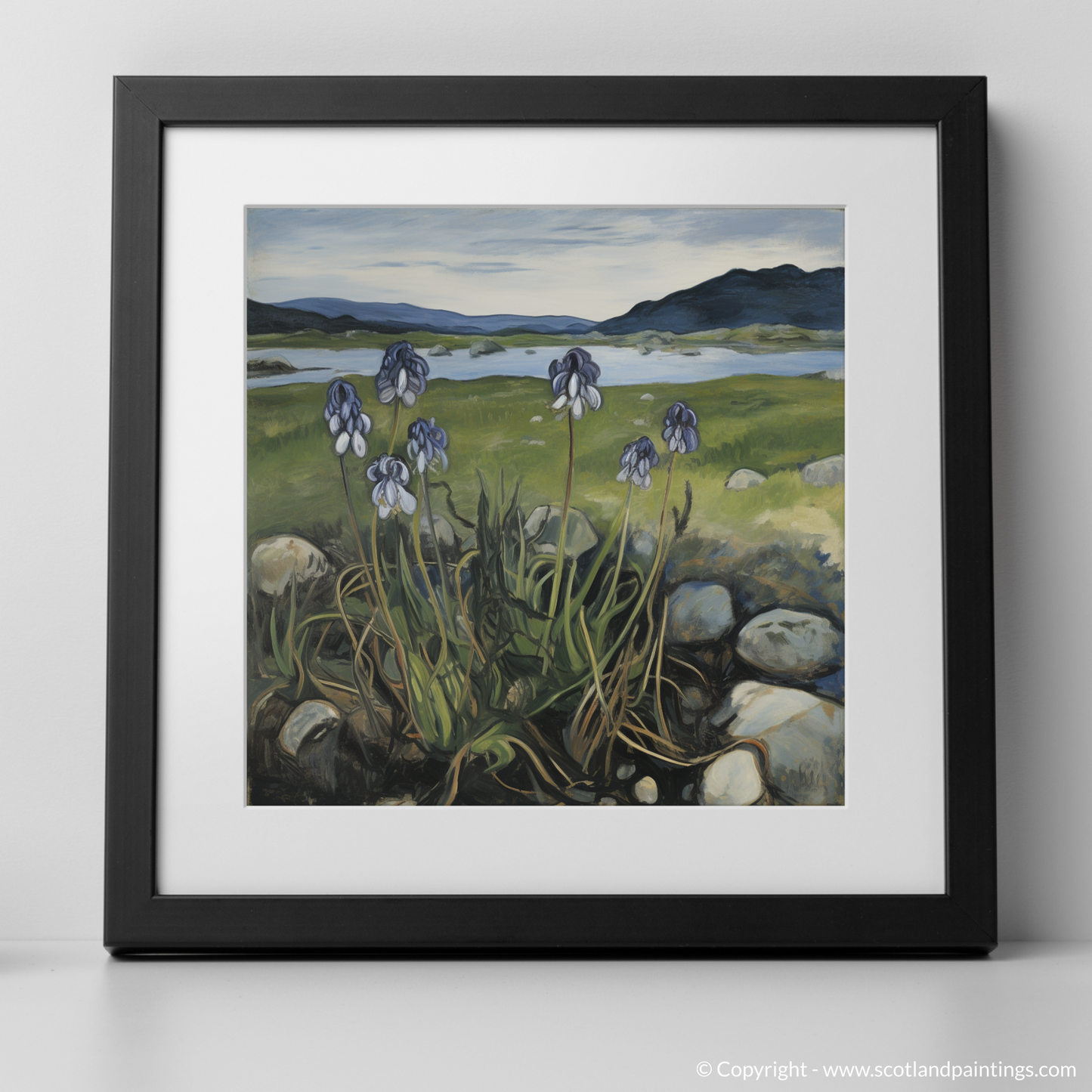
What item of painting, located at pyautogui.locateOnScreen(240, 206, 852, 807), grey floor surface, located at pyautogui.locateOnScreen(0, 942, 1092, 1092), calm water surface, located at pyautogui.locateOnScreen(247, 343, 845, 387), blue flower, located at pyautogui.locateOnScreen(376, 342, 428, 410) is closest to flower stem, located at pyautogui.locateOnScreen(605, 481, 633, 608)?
painting, located at pyautogui.locateOnScreen(240, 206, 852, 807)

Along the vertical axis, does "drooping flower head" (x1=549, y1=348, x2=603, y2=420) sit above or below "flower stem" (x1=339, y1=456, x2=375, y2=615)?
above

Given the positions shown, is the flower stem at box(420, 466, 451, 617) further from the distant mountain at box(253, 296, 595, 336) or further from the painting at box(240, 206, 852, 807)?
the distant mountain at box(253, 296, 595, 336)

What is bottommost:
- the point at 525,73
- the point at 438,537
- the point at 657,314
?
the point at 438,537

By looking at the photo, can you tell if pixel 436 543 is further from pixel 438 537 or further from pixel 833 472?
pixel 833 472

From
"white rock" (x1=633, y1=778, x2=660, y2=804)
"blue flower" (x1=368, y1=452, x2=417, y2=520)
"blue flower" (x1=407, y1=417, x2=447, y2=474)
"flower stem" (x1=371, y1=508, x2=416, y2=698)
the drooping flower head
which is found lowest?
"white rock" (x1=633, y1=778, x2=660, y2=804)

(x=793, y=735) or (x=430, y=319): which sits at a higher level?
(x=430, y=319)

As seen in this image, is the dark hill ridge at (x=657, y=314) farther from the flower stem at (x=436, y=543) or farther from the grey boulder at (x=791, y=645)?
the grey boulder at (x=791, y=645)

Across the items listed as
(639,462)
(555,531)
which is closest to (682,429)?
(639,462)
